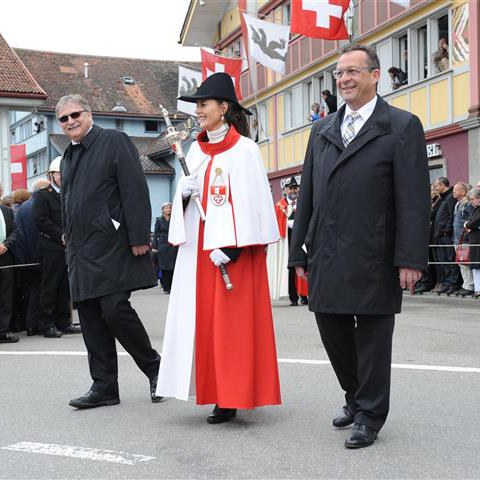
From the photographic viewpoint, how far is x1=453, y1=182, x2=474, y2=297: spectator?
51.7 ft

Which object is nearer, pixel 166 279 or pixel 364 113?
pixel 364 113

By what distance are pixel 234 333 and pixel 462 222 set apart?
10.7 m

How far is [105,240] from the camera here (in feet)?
21.4

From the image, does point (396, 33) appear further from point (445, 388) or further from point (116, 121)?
point (116, 121)

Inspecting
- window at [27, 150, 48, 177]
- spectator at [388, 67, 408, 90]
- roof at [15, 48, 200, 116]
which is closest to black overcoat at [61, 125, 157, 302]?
spectator at [388, 67, 408, 90]

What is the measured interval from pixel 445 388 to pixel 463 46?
16655 millimetres

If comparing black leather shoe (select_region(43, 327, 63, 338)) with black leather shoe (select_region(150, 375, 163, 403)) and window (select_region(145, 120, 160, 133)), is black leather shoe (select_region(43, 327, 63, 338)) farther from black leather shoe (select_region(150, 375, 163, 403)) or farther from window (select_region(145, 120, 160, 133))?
window (select_region(145, 120, 160, 133))

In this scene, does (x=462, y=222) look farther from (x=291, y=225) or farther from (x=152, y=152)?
(x=152, y=152)

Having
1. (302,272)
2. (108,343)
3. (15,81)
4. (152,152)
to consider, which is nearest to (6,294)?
(108,343)

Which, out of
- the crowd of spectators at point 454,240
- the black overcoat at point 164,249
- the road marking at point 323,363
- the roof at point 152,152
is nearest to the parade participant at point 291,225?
the crowd of spectators at point 454,240

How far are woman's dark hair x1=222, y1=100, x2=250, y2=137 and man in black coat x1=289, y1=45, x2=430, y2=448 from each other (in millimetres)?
864

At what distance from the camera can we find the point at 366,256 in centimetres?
518

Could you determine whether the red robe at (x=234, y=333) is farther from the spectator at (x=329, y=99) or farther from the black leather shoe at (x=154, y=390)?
the spectator at (x=329, y=99)

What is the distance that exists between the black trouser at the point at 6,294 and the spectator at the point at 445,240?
779 centimetres
